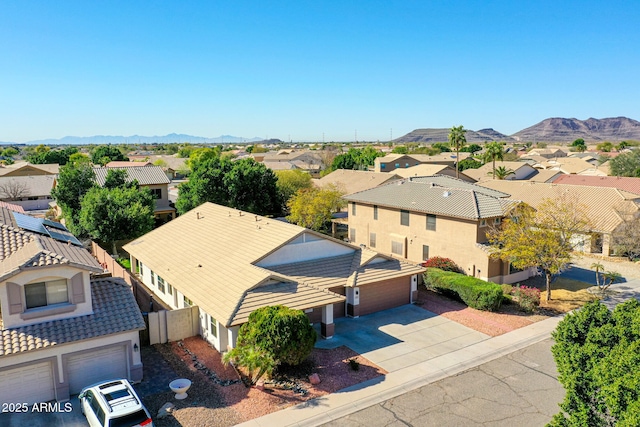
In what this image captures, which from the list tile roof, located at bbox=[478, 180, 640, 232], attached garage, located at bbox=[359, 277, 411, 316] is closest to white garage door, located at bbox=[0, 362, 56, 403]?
attached garage, located at bbox=[359, 277, 411, 316]

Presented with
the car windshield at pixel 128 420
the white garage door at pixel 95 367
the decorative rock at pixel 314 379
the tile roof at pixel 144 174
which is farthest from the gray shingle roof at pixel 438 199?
the car windshield at pixel 128 420

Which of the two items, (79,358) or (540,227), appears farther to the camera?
(540,227)

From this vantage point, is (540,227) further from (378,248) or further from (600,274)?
(378,248)

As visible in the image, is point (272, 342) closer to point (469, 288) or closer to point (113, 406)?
point (113, 406)

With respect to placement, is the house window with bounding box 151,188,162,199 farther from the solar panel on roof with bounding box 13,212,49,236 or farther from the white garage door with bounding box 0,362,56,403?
the white garage door with bounding box 0,362,56,403

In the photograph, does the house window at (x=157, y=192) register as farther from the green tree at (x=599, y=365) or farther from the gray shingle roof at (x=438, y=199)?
the green tree at (x=599, y=365)

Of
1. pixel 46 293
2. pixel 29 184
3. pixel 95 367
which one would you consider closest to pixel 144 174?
pixel 29 184

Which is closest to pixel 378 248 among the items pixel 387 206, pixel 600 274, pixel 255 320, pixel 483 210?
pixel 387 206
